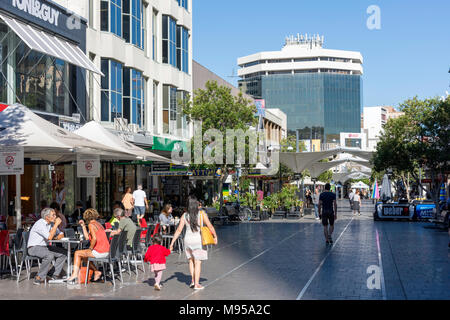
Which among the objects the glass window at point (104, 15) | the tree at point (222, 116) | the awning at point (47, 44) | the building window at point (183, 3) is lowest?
the tree at point (222, 116)

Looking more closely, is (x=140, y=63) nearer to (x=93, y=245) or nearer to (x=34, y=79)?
(x=34, y=79)

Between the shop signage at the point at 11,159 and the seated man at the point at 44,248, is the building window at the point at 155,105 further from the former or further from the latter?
the seated man at the point at 44,248

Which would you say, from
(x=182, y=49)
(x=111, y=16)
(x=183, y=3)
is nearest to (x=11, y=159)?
(x=111, y=16)

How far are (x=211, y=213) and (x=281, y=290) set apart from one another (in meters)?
18.9

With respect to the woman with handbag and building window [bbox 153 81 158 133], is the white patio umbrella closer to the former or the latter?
the woman with handbag

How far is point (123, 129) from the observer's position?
96.1ft

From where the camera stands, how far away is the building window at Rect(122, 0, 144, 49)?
3056cm

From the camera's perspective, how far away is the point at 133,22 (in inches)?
1227

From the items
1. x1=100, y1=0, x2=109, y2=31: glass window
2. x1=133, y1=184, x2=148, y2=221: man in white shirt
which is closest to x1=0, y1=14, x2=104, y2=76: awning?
x1=100, y1=0, x2=109, y2=31: glass window

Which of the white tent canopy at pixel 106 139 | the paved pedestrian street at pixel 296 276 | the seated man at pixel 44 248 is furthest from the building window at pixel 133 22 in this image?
the seated man at pixel 44 248

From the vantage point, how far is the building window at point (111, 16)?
28.5 metres

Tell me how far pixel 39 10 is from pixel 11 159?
1071 cm

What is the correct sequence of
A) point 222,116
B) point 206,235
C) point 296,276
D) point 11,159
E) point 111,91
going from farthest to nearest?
point 222,116, point 111,91, point 11,159, point 296,276, point 206,235

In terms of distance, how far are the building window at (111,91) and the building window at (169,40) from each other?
6570mm
